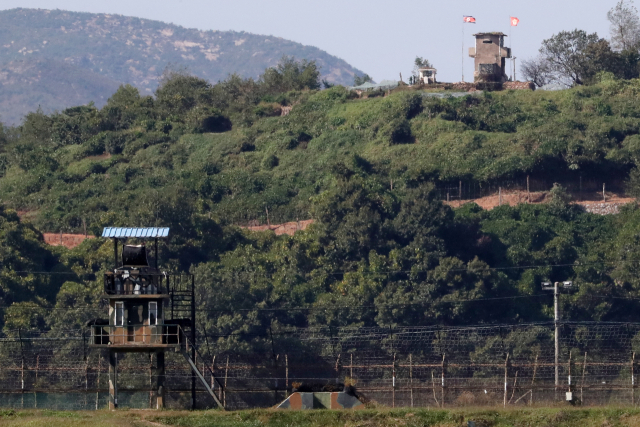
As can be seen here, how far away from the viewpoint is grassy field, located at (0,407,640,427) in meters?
36.4

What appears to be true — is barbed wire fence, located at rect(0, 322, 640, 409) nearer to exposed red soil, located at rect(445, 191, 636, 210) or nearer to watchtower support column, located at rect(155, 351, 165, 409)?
watchtower support column, located at rect(155, 351, 165, 409)

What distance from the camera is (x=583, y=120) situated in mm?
89312

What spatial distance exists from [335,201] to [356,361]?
763 inches

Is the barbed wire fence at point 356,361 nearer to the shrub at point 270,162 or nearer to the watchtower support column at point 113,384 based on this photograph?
the watchtower support column at point 113,384

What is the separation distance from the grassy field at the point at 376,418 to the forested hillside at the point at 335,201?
927 inches

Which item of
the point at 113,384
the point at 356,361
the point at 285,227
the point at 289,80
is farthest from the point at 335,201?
the point at 113,384

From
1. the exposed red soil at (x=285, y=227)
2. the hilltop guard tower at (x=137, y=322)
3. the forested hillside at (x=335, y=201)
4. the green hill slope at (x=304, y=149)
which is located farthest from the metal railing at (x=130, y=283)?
the exposed red soil at (x=285, y=227)

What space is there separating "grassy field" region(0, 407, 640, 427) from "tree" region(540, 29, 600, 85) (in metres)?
67.9

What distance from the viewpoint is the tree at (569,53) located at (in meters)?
101

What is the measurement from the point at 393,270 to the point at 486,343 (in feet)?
37.8

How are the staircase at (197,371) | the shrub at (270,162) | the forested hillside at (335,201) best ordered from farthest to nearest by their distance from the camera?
the shrub at (270,162)
the forested hillside at (335,201)
the staircase at (197,371)

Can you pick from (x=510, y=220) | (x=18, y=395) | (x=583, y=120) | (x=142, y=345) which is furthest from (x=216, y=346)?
(x=583, y=120)

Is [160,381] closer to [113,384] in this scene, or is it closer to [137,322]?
[113,384]

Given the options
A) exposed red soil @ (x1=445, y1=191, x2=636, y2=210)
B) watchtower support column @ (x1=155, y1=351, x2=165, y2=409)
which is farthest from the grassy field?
exposed red soil @ (x1=445, y1=191, x2=636, y2=210)
